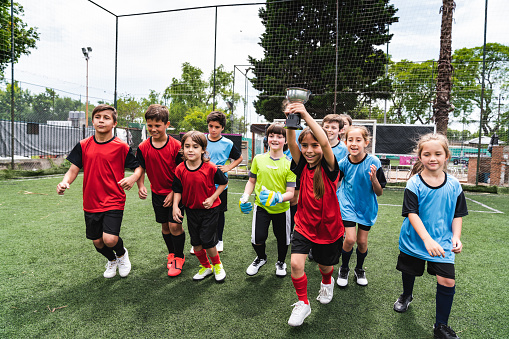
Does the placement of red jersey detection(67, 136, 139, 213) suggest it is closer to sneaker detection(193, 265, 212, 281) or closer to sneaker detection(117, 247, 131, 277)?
sneaker detection(117, 247, 131, 277)

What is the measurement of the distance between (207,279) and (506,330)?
2.51 meters

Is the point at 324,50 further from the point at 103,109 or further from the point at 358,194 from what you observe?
the point at 103,109

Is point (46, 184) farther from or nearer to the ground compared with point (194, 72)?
nearer to the ground

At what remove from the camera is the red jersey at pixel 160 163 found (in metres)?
3.15

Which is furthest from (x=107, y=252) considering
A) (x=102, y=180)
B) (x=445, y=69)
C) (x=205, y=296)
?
(x=445, y=69)

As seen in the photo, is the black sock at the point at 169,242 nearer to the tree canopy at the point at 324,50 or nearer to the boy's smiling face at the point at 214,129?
the boy's smiling face at the point at 214,129

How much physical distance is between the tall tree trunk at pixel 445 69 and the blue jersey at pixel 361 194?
8.81 m

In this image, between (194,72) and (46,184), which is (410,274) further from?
(194,72)

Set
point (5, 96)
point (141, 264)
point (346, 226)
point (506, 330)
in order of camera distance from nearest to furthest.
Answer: point (506, 330), point (346, 226), point (141, 264), point (5, 96)

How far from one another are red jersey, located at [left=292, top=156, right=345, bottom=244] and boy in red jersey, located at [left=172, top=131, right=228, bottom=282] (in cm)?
92

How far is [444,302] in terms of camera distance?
212 centimetres

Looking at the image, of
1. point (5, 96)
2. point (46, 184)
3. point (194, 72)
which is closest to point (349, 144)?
point (46, 184)

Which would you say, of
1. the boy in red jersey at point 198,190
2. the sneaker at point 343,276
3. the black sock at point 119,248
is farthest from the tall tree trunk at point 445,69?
the black sock at point 119,248

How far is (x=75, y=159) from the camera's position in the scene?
9.73 feet
